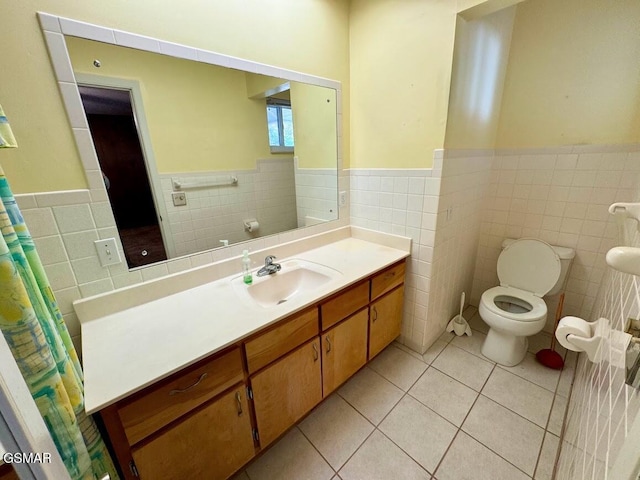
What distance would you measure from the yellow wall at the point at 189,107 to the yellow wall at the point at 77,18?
90mm

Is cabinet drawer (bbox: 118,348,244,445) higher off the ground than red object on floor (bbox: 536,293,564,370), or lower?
higher

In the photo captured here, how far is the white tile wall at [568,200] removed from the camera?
5.49 ft

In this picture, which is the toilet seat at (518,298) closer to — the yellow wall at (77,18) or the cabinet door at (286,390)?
the cabinet door at (286,390)

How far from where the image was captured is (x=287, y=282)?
1.52 m

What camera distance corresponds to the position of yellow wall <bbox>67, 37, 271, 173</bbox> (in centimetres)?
103

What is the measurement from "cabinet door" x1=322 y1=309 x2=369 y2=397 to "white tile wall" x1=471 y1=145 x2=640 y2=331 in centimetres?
148

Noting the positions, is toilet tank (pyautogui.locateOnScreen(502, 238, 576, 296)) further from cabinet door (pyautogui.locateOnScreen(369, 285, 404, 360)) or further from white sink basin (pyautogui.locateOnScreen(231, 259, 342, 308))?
white sink basin (pyautogui.locateOnScreen(231, 259, 342, 308))

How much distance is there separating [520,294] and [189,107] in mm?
2400

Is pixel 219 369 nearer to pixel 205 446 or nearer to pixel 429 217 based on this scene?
pixel 205 446

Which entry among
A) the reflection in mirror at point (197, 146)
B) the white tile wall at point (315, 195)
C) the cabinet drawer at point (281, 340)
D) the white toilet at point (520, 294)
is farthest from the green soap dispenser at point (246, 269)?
the white toilet at point (520, 294)

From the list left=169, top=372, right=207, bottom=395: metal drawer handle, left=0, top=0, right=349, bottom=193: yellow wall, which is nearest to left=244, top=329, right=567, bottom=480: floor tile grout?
left=169, top=372, right=207, bottom=395: metal drawer handle

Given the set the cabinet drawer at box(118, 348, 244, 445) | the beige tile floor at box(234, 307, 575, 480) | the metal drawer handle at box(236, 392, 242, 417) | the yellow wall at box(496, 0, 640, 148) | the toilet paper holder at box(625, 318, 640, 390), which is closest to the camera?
the toilet paper holder at box(625, 318, 640, 390)

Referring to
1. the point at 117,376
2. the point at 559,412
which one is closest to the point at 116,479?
the point at 117,376

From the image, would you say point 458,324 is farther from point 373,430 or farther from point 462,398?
point 373,430
